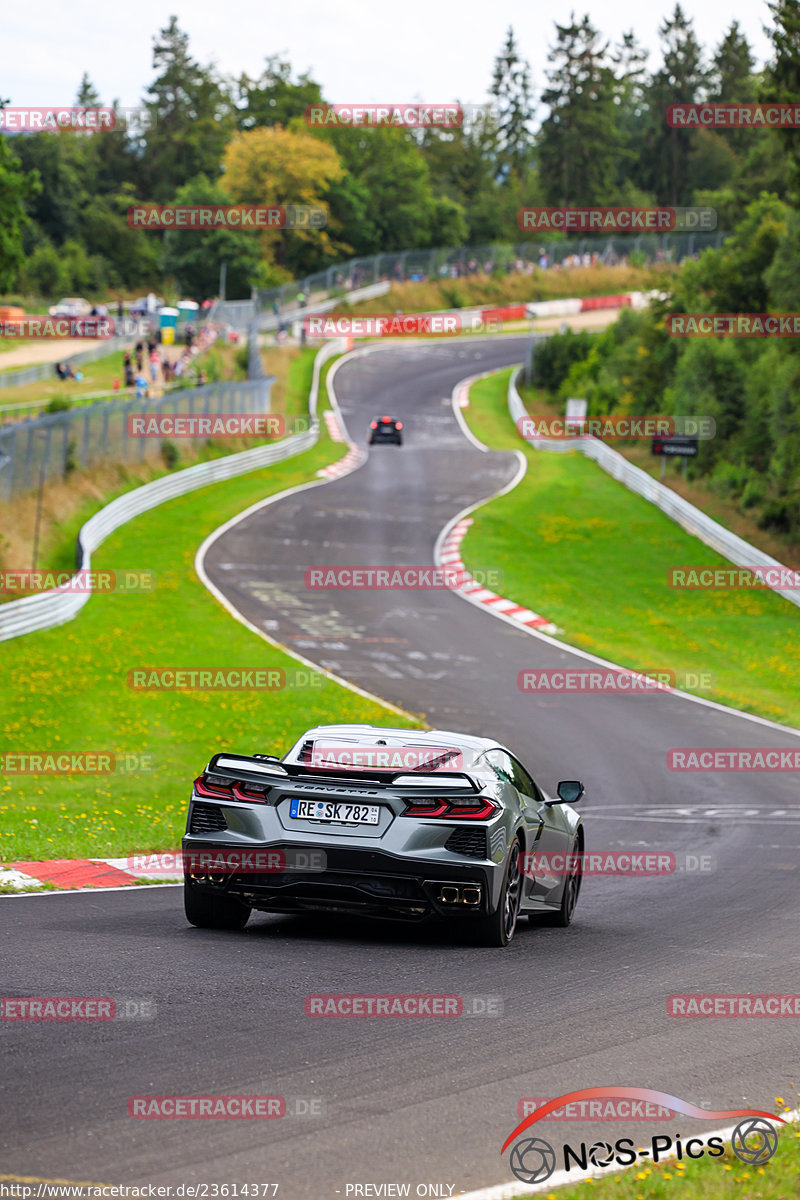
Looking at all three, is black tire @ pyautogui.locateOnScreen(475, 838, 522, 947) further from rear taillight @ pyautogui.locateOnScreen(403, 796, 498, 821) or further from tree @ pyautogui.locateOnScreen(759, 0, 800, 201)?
tree @ pyautogui.locateOnScreen(759, 0, 800, 201)

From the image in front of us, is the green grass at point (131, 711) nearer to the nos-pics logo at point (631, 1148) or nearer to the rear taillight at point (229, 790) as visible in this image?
the rear taillight at point (229, 790)

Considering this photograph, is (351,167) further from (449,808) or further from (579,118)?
(449,808)

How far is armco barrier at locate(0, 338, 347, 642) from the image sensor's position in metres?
25.0

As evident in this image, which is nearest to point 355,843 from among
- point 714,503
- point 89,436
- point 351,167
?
point 89,436

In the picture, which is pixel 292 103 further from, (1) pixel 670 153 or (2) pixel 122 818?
(2) pixel 122 818

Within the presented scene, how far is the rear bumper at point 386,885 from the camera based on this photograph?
7.89 metres

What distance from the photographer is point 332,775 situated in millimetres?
8273

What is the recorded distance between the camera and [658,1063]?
6.02 metres

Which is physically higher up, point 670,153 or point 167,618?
point 670,153

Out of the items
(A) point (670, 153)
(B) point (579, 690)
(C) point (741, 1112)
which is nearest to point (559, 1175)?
(C) point (741, 1112)

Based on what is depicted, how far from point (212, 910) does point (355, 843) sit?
130 centimetres

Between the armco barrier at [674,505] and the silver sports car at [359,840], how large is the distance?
2638cm

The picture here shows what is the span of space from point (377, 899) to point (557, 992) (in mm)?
1222

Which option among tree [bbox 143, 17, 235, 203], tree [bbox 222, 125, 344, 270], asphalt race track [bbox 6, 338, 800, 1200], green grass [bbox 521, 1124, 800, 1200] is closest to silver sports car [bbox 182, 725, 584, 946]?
asphalt race track [bbox 6, 338, 800, 1200]
